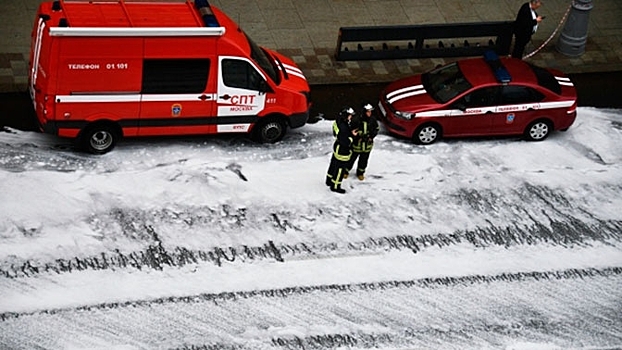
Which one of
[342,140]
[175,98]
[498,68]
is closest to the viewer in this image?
[342,140]

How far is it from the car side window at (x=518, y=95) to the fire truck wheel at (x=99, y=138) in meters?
6.89

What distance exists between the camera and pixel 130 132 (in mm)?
18719

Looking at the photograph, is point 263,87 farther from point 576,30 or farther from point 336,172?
point 576,30

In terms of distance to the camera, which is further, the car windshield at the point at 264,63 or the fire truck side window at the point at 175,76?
the car windshield at the point at 264,63

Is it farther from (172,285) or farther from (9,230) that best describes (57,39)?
(172,285)

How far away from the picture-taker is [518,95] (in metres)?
20.2

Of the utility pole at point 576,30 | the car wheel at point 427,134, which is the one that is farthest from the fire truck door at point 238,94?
the utility pole at point 576,30

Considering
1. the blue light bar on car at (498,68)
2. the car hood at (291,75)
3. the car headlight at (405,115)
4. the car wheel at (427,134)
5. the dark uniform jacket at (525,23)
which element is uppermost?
the dark uniform jacket at (525,23)

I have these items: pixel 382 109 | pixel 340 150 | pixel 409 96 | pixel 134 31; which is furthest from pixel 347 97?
pixel 134 31

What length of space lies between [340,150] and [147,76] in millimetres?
3359

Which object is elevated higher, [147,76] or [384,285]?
[147,76]

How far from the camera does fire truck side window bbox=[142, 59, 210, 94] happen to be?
18281 millimetres

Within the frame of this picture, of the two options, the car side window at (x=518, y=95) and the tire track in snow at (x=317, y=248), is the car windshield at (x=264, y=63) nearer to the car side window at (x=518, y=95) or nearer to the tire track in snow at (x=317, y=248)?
the tire track in snow at (x=317, y=248)

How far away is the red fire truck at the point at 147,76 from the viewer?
58.4 ft
